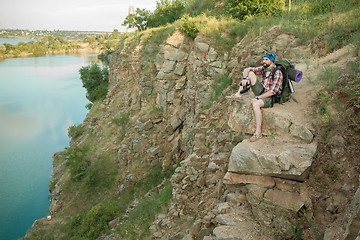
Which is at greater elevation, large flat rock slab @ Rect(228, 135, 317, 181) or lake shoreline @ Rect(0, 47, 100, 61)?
lake shoreline @ Rect(0, 47, 100, 61)

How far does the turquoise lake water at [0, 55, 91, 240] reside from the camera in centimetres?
1739

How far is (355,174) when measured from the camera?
11.7ft

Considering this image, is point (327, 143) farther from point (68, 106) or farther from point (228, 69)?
point (68, 106)

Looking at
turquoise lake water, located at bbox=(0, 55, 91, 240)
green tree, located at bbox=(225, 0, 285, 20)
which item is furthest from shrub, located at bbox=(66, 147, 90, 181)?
green tree, located at bbox=(225, 0, 285, 20)

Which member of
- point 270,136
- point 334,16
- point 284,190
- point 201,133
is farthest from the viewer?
point 201,133

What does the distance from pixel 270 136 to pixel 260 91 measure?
3.28ft

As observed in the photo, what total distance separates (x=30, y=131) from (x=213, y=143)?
29.3 meters

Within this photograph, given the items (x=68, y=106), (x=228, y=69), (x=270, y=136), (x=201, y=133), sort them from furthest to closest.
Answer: (x=68, y=106) → (x=228, y=69) → (x=201, y=133) → (x=270, y=136)

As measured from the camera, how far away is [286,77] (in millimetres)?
4832

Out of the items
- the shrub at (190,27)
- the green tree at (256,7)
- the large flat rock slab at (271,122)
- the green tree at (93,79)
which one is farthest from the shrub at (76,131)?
the large flat rock slab at (271,122)

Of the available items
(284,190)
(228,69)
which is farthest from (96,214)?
(284,190)

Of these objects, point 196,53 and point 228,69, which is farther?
point 196,53

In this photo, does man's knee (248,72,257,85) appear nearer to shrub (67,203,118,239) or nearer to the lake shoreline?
shrub (67,203,118,239)

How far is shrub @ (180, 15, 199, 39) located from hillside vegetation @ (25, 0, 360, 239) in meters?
0.05
